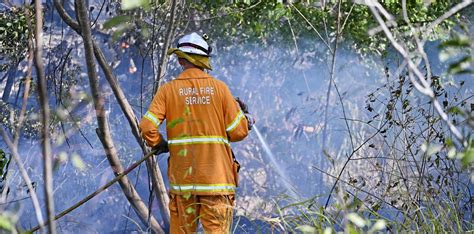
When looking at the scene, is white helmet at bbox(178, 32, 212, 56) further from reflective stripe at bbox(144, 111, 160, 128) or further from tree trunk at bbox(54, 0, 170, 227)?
tree trunk at bbox(54, 0, 170, 227)

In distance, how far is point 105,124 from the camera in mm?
5559

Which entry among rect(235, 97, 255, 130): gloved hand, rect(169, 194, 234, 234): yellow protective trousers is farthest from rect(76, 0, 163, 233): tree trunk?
rect(235, 97, 255, 130): gloved hand

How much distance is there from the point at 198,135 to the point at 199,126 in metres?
0.06

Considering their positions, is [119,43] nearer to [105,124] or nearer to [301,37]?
[301,37]

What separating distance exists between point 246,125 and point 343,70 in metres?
11.2

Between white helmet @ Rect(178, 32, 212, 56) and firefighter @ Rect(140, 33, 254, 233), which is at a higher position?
white helmet @ Rect(178, 32, 212, 56)

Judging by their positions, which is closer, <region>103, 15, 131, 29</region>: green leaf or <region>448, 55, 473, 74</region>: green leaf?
<region>448, 55, 473, 74</region>: green leaf

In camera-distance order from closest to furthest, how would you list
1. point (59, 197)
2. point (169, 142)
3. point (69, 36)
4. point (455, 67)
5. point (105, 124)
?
point (455, 67) < point (169, 142) < point (105, 124) < point (59, 197) < point (69, 36)

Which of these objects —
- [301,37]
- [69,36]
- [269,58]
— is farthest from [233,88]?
[69,36]

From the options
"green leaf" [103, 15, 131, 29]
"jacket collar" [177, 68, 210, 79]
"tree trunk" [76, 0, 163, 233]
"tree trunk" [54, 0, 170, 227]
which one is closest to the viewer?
"green leaf" [103, 15, 131, 29]

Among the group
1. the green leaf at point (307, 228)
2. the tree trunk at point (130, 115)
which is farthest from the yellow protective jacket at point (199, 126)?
the green leaf at point (307, 228)

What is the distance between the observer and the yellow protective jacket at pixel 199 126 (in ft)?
16.6

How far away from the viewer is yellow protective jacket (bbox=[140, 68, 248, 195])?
507 centimetres

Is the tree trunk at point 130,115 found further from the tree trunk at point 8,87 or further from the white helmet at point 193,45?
the tree trunk at point 8,87
